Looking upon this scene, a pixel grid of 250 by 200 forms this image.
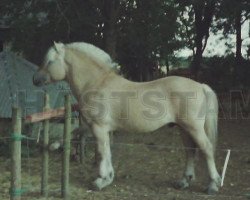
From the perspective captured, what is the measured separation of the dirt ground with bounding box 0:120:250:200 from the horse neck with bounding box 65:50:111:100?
132 cm

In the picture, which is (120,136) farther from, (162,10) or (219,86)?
(219,86)

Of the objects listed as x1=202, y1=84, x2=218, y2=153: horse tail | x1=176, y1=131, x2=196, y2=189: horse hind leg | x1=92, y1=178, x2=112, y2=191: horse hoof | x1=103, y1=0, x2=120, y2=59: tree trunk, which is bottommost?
x1=92, y1=178, x2=112, y2=191: horse hoof

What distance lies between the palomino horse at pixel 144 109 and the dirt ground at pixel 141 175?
0.23 meters

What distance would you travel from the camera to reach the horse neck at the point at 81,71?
663 centimetres

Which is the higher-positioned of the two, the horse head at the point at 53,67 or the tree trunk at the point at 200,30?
the tree trunk at the point at 200,30

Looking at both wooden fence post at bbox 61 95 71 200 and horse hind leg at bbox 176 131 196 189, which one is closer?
wooden fence post at bbox 61 95 71 200

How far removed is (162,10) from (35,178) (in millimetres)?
5258

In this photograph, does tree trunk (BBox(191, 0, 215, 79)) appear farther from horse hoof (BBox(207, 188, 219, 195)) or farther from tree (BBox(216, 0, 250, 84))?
horse hoof (BBox(207, 188, 219, 195))

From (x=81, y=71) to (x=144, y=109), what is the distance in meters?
1.01

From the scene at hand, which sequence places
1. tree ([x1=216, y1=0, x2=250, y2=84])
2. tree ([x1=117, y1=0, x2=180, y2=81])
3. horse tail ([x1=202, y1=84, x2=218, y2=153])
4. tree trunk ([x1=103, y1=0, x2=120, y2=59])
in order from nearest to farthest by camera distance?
horse tail ([x1=202, y1=84, x2=218, y2=153]) → tree trunk ([x1=103, y1=0, x2=120, y2=59]) → tree ([x1=117, y1=0, x2=180, y2=81]) → tree ([x1=216, y1=0, x2=250, y2=84])

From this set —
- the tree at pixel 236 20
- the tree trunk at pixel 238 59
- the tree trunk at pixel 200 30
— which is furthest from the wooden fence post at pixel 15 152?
the tree trunk at pixel 200 30

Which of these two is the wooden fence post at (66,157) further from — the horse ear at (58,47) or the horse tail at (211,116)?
the horse tail at (211,116)

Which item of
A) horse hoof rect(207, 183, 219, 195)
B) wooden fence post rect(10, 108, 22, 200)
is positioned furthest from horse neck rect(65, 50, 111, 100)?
wooden fence post rect(10, 108, 22, 200)

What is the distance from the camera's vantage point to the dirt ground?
611 centimetres
